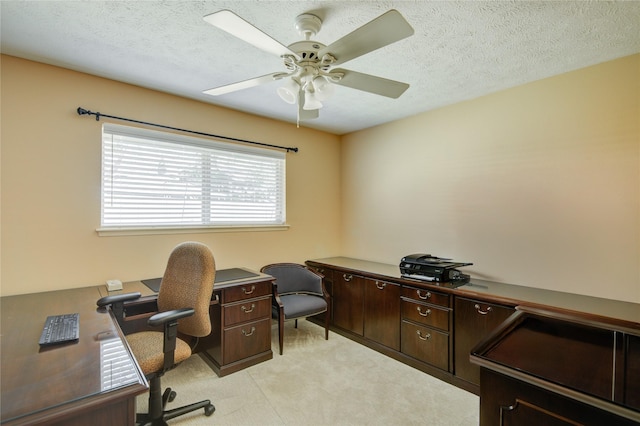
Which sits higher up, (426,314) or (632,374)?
(632,374)

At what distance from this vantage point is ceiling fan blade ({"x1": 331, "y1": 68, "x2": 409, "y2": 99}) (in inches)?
67.9

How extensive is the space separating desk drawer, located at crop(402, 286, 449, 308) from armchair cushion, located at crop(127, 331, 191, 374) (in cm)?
191

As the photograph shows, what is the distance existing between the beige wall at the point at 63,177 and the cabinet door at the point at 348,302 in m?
1.52

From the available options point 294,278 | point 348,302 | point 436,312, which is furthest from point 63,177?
point 436,312

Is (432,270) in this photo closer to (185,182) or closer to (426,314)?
(426,314)

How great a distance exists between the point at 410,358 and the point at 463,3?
109 inches

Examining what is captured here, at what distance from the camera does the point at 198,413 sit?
2.10m

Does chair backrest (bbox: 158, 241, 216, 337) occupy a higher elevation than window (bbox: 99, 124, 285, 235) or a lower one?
lower

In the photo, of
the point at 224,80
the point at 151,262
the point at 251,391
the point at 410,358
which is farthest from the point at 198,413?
the point at 224,80

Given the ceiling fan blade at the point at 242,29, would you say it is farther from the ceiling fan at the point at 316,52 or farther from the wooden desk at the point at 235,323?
the wooden desk at the point at 235,323

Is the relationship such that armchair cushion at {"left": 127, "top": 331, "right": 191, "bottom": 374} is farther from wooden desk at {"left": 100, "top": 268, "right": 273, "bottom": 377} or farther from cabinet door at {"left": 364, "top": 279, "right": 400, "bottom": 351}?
cabinet door at {"left": 364, "top": 279, "right": 400, "bottom": 351}

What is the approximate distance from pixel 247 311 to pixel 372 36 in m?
2.40

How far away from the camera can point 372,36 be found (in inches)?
53.2

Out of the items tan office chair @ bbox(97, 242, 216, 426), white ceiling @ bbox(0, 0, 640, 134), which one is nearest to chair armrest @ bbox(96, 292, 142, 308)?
tan office chair @ bbox(97, 242, 216, 426)
